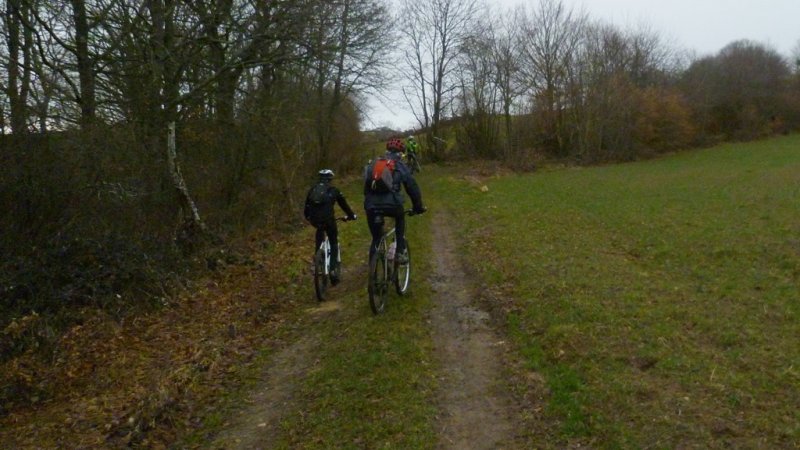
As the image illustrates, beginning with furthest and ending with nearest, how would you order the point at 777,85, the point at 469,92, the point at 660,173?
the point at 777,85 < the point at 469,92 < the point at 660,173

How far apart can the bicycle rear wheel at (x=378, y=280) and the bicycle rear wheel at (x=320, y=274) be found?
1.30 metres

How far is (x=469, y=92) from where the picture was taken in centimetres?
4100

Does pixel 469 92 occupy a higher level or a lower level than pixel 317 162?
higher

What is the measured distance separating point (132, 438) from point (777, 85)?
67.5 m

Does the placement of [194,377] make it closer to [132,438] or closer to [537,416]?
[132,438]

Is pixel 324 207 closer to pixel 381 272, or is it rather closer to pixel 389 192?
pixel 389 192

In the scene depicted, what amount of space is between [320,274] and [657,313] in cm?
456

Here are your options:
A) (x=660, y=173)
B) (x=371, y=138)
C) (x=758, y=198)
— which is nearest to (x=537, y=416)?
(x=758, y=198)

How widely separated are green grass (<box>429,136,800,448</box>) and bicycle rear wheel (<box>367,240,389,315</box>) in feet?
5.59

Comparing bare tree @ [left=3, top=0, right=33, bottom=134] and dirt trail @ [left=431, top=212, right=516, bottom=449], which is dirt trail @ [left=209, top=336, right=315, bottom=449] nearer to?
dirt trail @ [left=431, top=212, right=516, bottom=449]

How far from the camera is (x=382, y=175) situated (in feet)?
24.4

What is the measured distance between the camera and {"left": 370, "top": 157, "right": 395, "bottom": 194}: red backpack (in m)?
7.45

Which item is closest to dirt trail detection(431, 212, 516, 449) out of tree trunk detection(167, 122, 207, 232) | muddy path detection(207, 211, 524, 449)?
muddy path detection(207, 211, 524, 449)

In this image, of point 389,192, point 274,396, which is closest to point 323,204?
point 389,192
